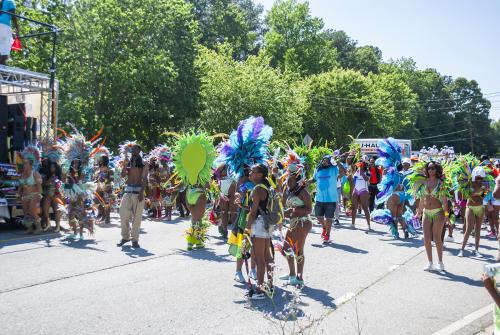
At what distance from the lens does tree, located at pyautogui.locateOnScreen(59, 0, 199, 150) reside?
24.6 metres

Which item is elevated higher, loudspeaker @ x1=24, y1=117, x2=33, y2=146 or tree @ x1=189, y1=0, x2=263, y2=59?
tree @ x1=189, y1=0, x2=263, y2=59

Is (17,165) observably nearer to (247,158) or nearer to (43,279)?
(43,279)

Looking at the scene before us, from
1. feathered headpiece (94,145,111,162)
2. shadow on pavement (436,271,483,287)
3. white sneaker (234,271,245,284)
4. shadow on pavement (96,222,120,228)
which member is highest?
feathered headpiece (94,145,111,162)

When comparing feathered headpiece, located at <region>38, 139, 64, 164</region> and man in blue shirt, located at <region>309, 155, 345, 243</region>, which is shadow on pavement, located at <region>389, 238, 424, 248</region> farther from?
feathered headpiece, located at <region>38, 139, 64, 164</region>

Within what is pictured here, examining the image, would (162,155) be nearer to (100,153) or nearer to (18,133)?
(100,153)

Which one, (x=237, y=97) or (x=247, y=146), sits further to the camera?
(x=237, y=97)

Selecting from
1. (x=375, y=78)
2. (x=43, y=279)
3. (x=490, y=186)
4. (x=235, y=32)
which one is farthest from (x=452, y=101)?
(x=43, y=279)

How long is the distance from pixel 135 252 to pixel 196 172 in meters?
1.83

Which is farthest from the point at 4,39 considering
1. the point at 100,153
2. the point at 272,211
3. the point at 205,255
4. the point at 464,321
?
the point at 464,321

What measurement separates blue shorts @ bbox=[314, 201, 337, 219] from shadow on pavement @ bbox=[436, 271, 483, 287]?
10.3 ft

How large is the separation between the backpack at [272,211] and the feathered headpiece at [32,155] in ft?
22.8

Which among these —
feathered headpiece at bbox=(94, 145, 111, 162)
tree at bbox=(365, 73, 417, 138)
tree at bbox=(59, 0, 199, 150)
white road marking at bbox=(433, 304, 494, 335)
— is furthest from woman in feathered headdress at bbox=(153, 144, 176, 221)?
tree at bbox=(365, 73, 417, 138)

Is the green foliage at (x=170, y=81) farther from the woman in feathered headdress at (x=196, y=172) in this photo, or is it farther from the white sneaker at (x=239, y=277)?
the white sneaker at (x=239, y=277)

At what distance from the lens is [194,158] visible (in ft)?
33.4
